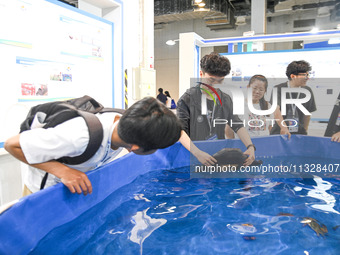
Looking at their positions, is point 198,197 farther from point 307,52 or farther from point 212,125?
point 307,52

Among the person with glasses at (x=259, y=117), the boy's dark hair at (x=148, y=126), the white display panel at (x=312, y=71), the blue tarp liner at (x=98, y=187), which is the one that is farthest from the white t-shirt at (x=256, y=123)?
the boy's dark hair at (x=148, y=126)

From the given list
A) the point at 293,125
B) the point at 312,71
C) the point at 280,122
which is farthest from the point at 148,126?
the point at 312,71

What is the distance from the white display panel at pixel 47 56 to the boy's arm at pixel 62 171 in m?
0.85

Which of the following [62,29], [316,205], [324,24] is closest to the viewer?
[316,205]

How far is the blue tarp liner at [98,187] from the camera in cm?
106

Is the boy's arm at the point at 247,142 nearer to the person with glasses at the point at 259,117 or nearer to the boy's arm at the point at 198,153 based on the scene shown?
the person with glasses at the point at 259,117

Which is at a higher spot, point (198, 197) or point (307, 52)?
point (307, 52)

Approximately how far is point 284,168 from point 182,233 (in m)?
1.42

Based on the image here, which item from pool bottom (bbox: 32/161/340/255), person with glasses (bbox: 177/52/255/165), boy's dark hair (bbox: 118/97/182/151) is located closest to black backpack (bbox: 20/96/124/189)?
boy's dark hair (bbox: 118/97/182/151)

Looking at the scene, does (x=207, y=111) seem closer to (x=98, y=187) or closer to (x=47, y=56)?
(x=98, y=187)

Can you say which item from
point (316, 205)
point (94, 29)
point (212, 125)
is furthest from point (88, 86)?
point (316, 205)

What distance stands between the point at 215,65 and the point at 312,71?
296cm

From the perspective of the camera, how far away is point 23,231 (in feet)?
3.58

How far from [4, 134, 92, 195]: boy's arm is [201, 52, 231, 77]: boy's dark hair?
125 cm
